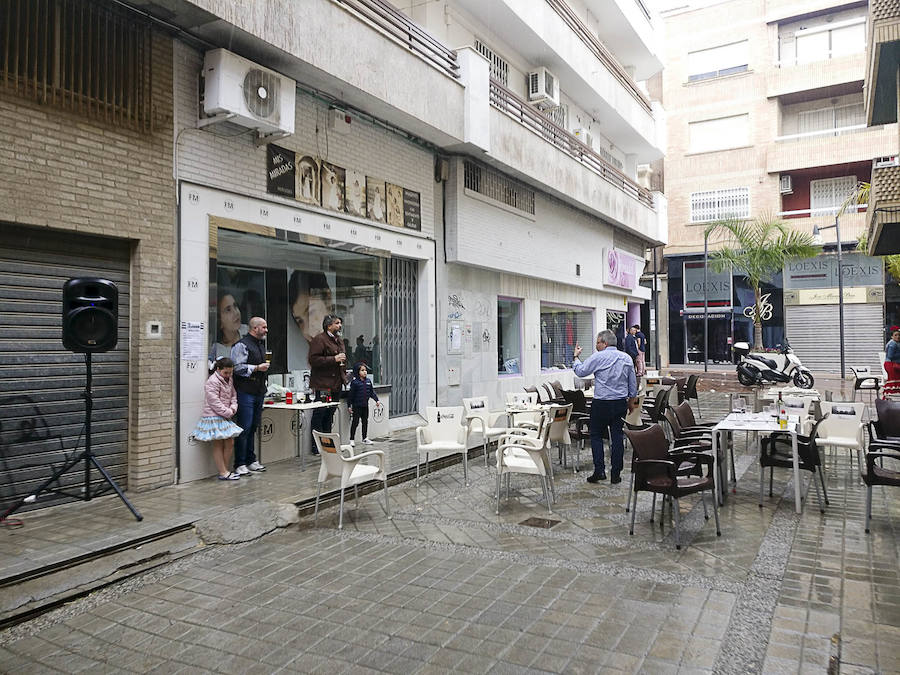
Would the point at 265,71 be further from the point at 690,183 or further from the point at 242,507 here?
the point at 690,183

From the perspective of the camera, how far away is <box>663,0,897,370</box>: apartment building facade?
2823 cm

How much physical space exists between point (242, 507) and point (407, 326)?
6.35 meters

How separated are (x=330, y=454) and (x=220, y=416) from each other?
1.98 m

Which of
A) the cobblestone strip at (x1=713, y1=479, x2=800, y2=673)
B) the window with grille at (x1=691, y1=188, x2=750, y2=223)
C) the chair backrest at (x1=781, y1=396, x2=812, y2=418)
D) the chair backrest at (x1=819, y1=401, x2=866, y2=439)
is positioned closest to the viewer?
the cobblestone strip at (x1=713, y1=479, x2=800, y2=673)

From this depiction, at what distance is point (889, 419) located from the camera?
7703mm

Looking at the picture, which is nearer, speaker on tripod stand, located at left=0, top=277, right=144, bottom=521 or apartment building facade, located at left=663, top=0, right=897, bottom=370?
speaker on tripod stand, located at left=0, top=277, right=144, bottom=521

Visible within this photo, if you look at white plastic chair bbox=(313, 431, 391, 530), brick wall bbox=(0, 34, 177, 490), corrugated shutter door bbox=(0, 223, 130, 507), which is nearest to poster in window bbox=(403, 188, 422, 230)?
brick wall bbox=(0, 34, 177, 490)

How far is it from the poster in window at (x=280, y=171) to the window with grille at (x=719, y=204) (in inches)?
1037

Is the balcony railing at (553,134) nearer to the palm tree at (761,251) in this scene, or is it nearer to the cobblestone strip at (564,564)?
the palm tree at (761,251)

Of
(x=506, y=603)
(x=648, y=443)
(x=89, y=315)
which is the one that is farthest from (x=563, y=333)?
(x=506, y=603)

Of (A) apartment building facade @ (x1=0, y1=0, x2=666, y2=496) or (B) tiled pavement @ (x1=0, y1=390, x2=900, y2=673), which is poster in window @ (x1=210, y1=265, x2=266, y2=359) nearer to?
(A) apartment building facade @ (x1=0, y1=0, x2=666, y2=496)

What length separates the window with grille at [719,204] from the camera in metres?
30.5

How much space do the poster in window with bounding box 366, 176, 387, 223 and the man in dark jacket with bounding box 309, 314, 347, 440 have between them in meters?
2.44

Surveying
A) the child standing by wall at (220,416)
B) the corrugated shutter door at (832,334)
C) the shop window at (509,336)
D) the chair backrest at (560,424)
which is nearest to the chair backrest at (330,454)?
the child standing by wall at (220,416)
